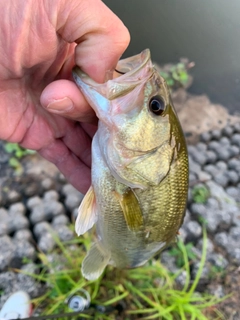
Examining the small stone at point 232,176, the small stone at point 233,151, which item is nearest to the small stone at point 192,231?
the small stone at point 232,176

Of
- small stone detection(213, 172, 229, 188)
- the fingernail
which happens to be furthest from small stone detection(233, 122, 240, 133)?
the fingernail

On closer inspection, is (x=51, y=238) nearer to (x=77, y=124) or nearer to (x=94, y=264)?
(x=94, y=264)

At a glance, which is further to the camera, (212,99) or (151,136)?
(212,99)

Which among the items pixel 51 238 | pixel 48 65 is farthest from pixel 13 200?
Answer: pixel 48 65

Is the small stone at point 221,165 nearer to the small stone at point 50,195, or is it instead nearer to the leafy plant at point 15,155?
the small stone at point 50,195

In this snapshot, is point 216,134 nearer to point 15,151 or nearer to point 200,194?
point 200,194

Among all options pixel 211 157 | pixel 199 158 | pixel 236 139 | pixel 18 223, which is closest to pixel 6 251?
pixel 18 223

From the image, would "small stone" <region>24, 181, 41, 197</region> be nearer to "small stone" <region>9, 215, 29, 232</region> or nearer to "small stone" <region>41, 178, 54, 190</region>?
"small stone" <region>41, 178, 54, 190</region>
